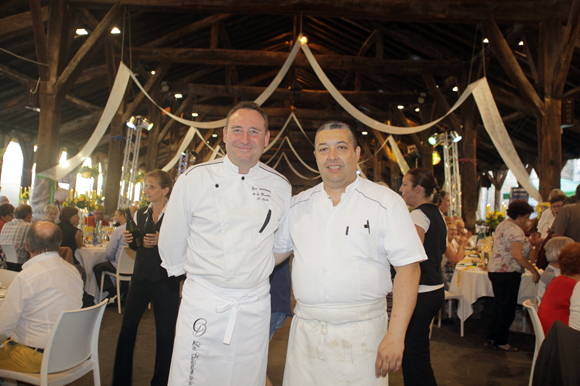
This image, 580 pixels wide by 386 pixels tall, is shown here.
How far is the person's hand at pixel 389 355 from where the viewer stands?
1.31 metres

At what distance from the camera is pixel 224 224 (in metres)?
1.54

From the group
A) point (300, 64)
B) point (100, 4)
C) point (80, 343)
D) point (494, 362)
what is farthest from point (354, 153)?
point (300, 64)

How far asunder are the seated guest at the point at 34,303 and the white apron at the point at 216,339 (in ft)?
3.23

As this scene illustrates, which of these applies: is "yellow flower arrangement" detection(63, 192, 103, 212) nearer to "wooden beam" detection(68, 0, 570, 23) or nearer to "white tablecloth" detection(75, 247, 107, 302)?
"white tablecloth" detection(75, 247, 107, 302)

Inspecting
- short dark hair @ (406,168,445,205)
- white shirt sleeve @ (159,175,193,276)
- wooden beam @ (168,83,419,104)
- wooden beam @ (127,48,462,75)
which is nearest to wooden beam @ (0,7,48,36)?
wooden beam @ (127,48,462,75)

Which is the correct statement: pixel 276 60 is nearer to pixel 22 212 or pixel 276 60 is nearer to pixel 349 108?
pixel 349 108

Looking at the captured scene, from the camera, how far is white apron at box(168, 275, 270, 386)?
4.85 feet

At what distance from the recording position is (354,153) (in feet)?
4.93

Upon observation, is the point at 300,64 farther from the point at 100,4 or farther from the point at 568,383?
the point at 568,383

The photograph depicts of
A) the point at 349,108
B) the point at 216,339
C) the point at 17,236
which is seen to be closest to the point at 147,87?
the point at 349,108

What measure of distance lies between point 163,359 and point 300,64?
7840mm

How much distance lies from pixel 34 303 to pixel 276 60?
8.07m

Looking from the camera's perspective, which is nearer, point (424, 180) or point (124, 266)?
point (424, 180)

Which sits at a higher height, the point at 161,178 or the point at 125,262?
the point at 161,178
